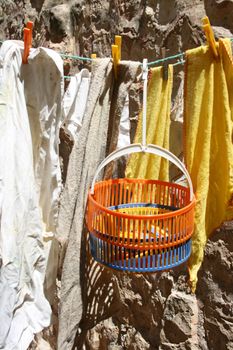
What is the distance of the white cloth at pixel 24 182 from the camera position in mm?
1075

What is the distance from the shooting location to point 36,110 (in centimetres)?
117

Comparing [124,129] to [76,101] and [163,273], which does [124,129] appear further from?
A: [163,273]

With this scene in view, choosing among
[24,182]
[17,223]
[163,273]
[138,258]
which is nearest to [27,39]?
[24,182]

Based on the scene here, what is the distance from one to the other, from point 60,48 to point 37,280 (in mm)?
1630

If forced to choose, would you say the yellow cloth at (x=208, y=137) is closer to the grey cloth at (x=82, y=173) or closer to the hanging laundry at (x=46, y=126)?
the grey cloth at (x=82, y=173)

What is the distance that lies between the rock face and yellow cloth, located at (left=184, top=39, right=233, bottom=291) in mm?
321

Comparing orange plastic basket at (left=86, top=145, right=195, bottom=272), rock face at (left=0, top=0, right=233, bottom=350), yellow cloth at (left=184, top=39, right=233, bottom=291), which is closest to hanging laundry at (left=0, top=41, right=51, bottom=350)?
orange plastic basket at (left=86, top=145, right=195, bottom=272)

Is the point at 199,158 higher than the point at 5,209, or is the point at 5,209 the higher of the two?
the point at 199,158

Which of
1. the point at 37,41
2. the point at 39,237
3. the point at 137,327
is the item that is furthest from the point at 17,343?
the point at 37,41

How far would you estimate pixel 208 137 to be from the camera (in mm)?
1120

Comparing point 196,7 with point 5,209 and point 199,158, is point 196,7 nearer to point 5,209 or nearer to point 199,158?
point 199,158

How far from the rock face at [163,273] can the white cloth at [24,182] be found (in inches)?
19.9

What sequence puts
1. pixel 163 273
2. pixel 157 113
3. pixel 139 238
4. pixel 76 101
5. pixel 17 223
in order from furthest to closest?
pixel 163 273
pixel 76 101
pixel 157 113
pixel 17 223
pixel 139 238

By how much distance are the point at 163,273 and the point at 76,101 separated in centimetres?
106
